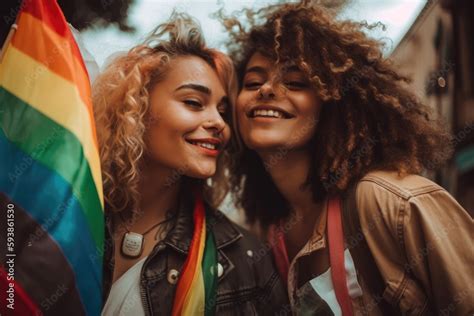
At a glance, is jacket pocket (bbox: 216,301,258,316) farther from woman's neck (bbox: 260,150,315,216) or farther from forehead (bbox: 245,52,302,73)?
forehead (bbox: 245,52,302,73)

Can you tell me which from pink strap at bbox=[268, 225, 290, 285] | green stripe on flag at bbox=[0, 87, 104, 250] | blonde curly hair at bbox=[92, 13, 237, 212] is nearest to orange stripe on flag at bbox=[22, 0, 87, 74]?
green stripe on flag at bbox=[0, 87, 104, 250]

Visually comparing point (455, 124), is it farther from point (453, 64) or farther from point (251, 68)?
point (251, 68)

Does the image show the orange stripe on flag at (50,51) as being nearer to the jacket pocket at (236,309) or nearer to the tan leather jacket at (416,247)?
the jacket pocket at (236,309)

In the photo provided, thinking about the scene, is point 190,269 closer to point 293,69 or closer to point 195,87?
point 195,87

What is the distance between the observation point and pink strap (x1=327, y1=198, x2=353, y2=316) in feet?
7.10

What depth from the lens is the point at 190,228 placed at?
8.68 ft

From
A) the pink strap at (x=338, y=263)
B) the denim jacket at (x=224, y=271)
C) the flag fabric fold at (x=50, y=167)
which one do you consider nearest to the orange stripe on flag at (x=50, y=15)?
the flag fabric fold at (x=50, y=167)

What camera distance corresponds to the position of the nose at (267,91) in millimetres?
2607

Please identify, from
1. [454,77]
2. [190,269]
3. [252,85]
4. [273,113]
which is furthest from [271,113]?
[454,77]

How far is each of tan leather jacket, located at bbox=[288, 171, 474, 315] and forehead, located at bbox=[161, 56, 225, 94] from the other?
47.1 inches

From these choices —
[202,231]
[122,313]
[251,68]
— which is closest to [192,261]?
[202,231]

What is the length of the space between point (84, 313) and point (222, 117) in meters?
1.67

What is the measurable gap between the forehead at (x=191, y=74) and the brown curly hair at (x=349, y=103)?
37 centimetres

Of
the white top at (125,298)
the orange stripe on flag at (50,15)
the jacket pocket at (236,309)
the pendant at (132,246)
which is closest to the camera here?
the orange stripe on flag at (50,15)
